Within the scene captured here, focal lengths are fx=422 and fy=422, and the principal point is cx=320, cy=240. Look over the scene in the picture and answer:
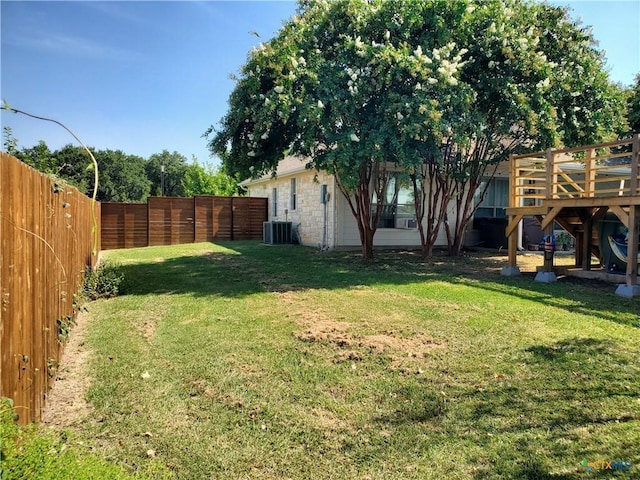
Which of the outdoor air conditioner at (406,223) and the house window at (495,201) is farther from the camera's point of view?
the house window at (495,201)

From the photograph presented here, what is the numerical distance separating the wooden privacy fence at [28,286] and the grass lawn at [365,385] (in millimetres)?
485

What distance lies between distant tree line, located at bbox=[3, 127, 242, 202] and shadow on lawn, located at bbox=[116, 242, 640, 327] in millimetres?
10280

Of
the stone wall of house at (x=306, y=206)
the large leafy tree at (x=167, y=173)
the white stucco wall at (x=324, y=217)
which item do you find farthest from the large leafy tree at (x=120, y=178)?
the white stucco wall at (x=324, y=217)

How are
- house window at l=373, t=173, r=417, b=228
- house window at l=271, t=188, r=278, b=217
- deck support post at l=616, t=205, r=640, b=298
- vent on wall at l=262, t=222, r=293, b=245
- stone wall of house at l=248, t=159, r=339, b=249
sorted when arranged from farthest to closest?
house window at l=271, t=188, r=278, b=217
vent on wall at l=262, t=222, r=293, b=245
stone wall of house at l=248, t=159, r=339, b=249
house window at l=373, t=173, r=417, b=228
deck support post at l=616, t=205, r=640, b=298

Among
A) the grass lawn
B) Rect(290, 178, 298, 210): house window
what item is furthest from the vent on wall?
the grass lawn

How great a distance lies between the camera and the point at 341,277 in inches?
347

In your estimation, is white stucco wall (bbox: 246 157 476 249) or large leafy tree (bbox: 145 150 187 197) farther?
large leafy tree (bbox: 145 150 187 197)

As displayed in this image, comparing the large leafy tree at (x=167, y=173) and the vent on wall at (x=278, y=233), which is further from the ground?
the large leafy tree at (x=167, y=173)

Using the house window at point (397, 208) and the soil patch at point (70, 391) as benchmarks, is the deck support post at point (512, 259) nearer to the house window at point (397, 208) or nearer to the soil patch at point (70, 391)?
the house window at point (397, 208)

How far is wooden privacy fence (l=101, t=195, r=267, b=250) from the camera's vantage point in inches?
688

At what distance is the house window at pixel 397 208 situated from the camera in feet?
46.8

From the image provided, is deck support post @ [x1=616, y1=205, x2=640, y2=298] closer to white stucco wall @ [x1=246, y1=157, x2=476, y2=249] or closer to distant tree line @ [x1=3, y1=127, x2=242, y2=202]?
white stucco wall @ [x1=246, y1=157, x2=476, y2=249]

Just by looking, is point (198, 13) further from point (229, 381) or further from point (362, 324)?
point (229, 381)

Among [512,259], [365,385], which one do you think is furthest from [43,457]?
[512,259]
